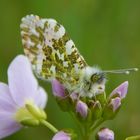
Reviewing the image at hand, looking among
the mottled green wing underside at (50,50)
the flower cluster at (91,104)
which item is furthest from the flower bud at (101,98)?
the mottled green wing underside at (50,50)

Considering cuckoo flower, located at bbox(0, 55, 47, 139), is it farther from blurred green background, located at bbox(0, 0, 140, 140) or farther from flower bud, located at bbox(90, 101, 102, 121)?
blurred green background, located at bbox(0, 0, 140, 140)

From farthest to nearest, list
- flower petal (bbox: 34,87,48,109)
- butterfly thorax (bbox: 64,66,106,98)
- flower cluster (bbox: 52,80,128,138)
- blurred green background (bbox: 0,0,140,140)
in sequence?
blurred green background (bbox: 0,0,140,140) → flower petal (bbox: 34,87,48,109) → flower cluster (bbox: 52,80,128,138) → butterfly thorax (bbox: 64,66,106,98)

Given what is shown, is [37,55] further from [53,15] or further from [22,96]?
[53,15]

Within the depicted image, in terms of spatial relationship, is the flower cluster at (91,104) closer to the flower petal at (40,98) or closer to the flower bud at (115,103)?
the flower bud at (115,103)

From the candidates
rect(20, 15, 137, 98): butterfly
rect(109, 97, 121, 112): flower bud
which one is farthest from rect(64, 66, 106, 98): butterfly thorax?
rect(109, 97, 121, 112): flower bud

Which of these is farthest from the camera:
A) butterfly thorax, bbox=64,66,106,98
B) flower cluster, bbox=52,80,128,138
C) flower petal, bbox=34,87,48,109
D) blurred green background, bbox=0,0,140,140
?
blurred green background, bbox=0,0,140,140

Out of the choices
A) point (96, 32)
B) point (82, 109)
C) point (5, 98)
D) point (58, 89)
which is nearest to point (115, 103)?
point (82, 109)
